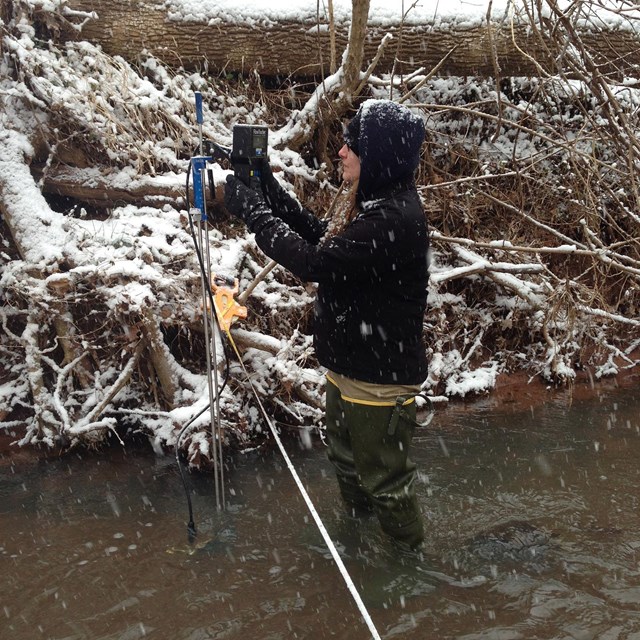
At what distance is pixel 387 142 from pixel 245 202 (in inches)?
26.4

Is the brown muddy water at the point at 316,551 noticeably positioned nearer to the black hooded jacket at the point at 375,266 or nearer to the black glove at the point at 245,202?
the black hooded jacket at the point at 375,266

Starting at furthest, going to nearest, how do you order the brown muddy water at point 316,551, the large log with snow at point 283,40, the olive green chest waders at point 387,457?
the large log with snow at point 283,40 < the olive green chest waders at point 387,457 < the brown muddy water at point 316,551

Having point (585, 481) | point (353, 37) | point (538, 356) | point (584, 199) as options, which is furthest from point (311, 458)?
point (584, 199)

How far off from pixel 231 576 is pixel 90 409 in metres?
1.87

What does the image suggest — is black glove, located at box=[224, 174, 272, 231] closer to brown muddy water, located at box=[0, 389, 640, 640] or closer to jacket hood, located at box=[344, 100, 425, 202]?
jacket hood, located at box=[344, 100, 425, 202]

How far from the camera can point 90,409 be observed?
4.42m

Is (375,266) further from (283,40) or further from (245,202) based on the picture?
(283,40)

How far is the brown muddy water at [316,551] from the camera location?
9.05 feet

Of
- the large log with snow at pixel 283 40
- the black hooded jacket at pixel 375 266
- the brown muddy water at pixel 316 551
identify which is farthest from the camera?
the large log with snow at pixel 283 40

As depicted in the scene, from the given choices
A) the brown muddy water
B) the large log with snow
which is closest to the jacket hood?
the brown muddy water

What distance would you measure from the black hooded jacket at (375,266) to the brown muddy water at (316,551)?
1030 mm

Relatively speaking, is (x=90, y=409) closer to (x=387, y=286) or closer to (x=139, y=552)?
(x=139, y=552)

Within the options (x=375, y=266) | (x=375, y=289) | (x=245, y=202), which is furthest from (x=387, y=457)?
(x=245, y=202)

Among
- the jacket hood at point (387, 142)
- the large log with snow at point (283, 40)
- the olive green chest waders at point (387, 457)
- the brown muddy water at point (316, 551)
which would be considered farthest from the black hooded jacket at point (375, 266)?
the large log with snow at point (283, 40)
